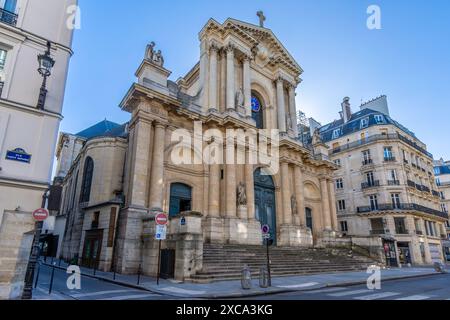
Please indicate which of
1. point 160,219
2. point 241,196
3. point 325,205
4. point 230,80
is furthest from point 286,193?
point 160,219

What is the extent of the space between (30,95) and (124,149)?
892 centimetres

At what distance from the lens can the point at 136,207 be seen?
1483 centimetres

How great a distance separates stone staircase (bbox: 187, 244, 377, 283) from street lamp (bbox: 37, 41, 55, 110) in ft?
27.3

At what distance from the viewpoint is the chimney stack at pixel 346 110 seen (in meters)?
40.8

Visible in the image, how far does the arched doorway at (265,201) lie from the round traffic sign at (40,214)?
615 inches

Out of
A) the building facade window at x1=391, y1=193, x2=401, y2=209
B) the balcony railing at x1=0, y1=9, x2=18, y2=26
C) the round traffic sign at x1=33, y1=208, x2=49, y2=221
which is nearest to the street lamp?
the balcony railing at x1=0, y1=9, x2=18, y2=26

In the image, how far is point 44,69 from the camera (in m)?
8.72

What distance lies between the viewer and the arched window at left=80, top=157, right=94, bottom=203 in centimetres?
1888

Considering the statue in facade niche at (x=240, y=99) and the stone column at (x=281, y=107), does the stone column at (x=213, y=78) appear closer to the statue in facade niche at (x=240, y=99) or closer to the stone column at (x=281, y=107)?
the statue in facade niche at (x=240, y=99)

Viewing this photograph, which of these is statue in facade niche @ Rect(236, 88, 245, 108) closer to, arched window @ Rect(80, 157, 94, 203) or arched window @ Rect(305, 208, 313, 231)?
arched window @ Rect(80, 157, 94, 203)

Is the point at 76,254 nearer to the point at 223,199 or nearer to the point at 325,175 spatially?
the point at 223,199

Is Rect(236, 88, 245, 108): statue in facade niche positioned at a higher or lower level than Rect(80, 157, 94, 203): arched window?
higher

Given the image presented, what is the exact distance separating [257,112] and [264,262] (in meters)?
14.5
